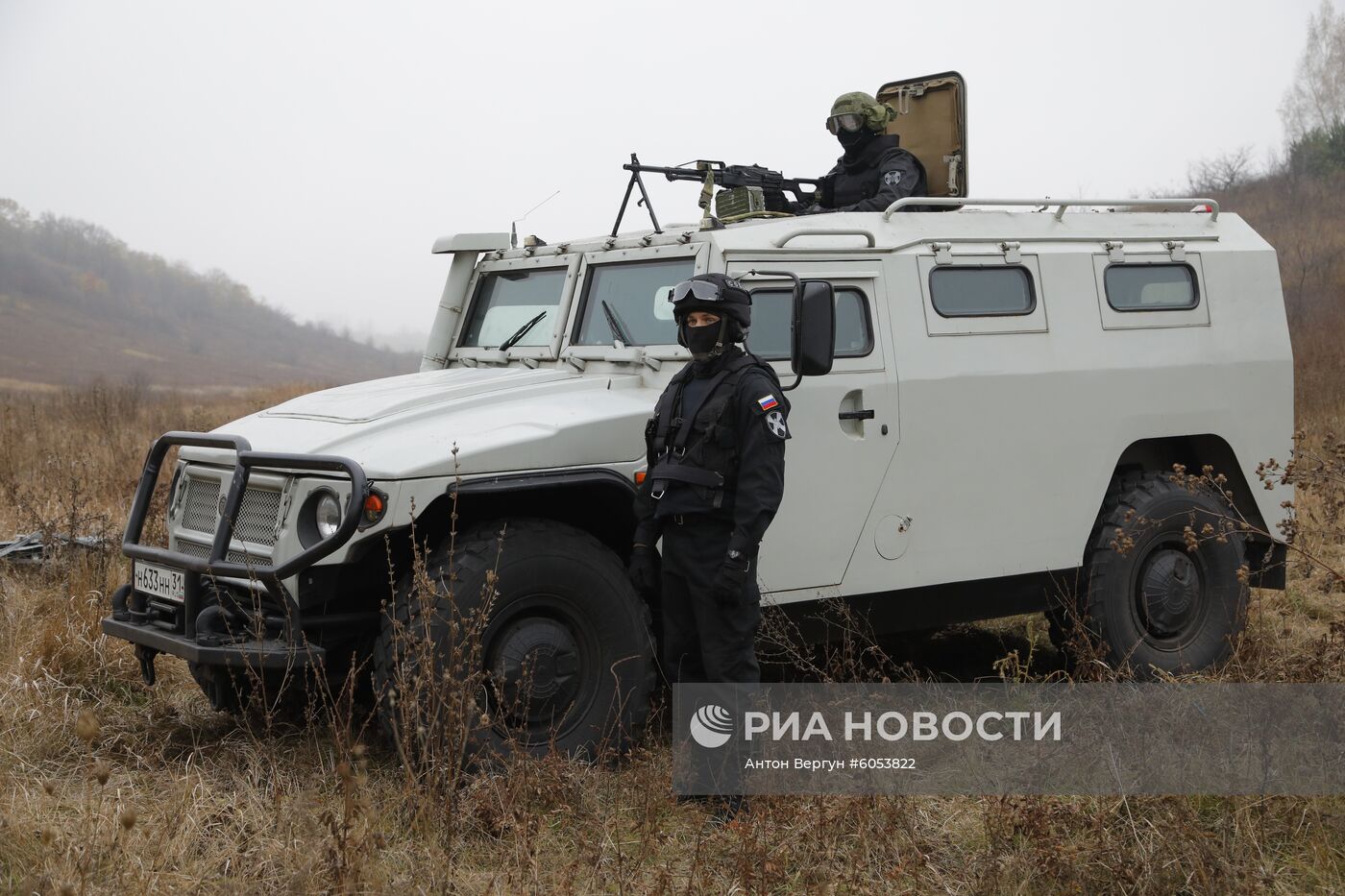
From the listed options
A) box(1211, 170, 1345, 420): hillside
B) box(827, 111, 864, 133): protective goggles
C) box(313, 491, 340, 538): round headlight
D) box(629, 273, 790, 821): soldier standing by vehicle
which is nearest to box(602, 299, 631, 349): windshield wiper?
box(629, 273, 790, 821): soldier standing by vehicle

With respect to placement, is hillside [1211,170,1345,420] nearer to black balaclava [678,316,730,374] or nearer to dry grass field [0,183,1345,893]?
dry grass field [0,183,1345,893]

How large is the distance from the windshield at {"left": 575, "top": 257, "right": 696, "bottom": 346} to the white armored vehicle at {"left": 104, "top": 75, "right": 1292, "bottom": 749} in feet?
0.04

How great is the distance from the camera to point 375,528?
407cm

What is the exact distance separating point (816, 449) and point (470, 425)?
4.32 ft

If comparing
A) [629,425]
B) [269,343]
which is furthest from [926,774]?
[269,343]

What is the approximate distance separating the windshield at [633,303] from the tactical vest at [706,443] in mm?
679

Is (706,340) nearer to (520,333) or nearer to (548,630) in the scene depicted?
(548,630)

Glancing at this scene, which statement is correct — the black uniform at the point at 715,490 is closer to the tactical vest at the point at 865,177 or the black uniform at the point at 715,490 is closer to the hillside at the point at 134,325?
the tactical vest at the point at 865,177

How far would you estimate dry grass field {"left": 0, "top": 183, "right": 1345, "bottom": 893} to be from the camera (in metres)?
3.40

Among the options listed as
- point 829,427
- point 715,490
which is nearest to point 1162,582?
point 829,427

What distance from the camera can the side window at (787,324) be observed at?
16.2 feet

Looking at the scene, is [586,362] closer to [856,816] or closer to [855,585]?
[855,585]

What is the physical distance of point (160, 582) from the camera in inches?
180

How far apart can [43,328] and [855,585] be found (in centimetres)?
4926
